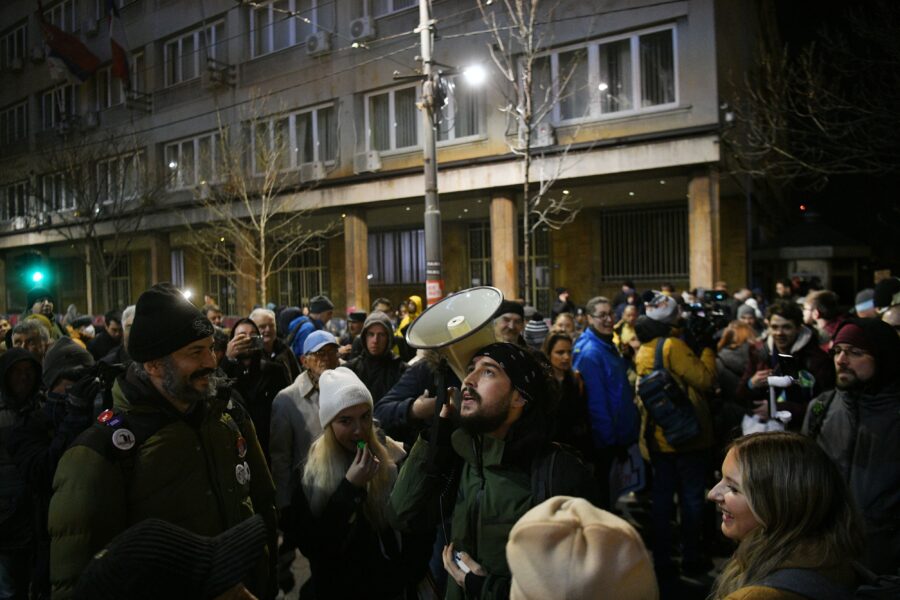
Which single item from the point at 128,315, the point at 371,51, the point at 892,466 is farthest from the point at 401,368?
the point at 371,51

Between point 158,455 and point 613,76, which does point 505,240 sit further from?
point 158,455

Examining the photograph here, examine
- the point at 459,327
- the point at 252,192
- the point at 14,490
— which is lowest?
the point at 14,490

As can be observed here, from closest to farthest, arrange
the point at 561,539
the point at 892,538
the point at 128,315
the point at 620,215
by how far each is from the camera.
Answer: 1. the point at 561,539
2. the point at 892,538
3. the point at 128,315
4. the point at 620,215

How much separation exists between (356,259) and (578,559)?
1863cm

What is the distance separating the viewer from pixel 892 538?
10.4 feet

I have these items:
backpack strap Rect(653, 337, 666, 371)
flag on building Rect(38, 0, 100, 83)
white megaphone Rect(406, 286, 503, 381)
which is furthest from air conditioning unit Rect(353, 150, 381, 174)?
white megaphone Rect(406, 286, 503, 381)

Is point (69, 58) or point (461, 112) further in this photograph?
point (69, 58)

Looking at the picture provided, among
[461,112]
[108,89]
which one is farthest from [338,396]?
[108,89]

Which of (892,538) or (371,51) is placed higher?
(371,51)

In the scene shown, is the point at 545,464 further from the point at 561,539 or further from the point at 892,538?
the point at 892,538

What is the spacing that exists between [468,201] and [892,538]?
16.2 m

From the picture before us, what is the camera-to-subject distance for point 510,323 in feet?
16.7

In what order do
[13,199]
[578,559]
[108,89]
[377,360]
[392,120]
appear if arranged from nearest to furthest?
[578,559] < [377,360] < [392,120] < [108,89] < [13,199]

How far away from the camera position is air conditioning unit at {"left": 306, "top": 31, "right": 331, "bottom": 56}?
1900 cm
